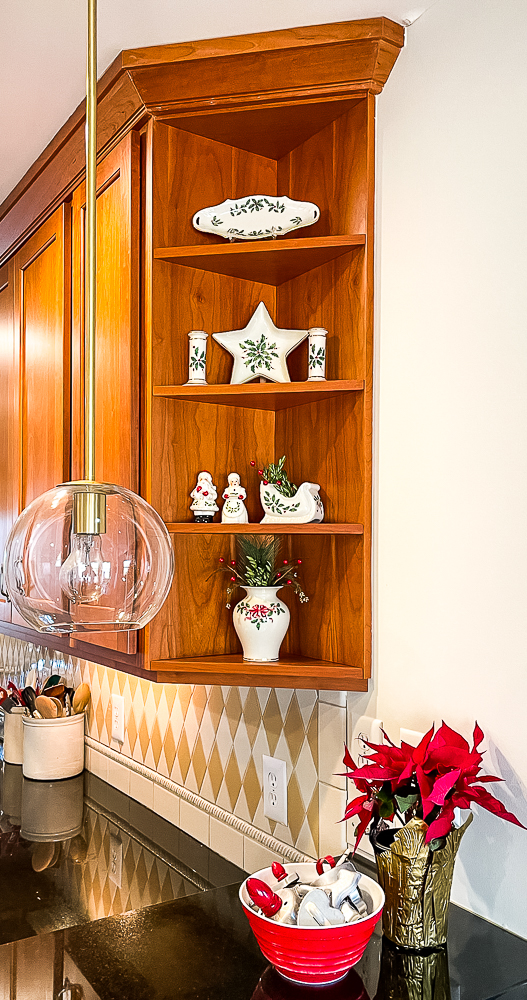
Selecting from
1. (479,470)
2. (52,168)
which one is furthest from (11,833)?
(52,168)

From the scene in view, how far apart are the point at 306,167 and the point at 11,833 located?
66.1 inches

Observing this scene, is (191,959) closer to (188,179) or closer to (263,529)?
→ (263,529)

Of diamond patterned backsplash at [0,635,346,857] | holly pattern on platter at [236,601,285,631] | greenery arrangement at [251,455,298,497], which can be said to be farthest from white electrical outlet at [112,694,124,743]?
greenery arrangement at [251,455,298,497]

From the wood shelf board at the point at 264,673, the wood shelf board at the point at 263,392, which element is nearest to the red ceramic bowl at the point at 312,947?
the wood shelf board at the point at 264,673

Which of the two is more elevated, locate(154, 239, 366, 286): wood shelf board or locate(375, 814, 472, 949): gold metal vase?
locate(154, 239, 366, 286): wood shelf board

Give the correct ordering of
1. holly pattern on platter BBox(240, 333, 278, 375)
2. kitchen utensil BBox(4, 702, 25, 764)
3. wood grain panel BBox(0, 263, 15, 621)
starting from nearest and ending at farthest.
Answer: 1. holly pattern on platter BBox(240, 333, 278, 375)
2. wood grain panel BBox(0, 263, 15, 621)
3. kitchen utensil BBox(4, 702, 25, 764)

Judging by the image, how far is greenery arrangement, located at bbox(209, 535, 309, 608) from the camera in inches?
58.9

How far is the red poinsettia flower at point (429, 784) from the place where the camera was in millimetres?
1037

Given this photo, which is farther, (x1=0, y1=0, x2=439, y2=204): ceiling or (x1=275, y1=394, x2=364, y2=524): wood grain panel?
(x1=275, y1=394, x2=364, y2=524): wood grain panel

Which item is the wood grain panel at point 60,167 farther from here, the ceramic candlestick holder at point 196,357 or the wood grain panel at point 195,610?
the wood grain panel at point 195,610

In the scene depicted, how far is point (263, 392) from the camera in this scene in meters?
1.45

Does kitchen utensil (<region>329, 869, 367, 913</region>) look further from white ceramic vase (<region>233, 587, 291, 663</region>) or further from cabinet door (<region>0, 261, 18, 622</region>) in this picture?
cabinet door (<region>0, 261, 18, 622</region>)

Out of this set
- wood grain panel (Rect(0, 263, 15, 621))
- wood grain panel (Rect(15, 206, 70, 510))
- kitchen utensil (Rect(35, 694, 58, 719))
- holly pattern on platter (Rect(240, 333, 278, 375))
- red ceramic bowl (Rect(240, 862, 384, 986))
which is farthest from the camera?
kitchen utensil (Rect(35, 694, 58, 719))

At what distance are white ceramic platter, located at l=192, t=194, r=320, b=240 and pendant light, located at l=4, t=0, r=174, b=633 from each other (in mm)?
644
